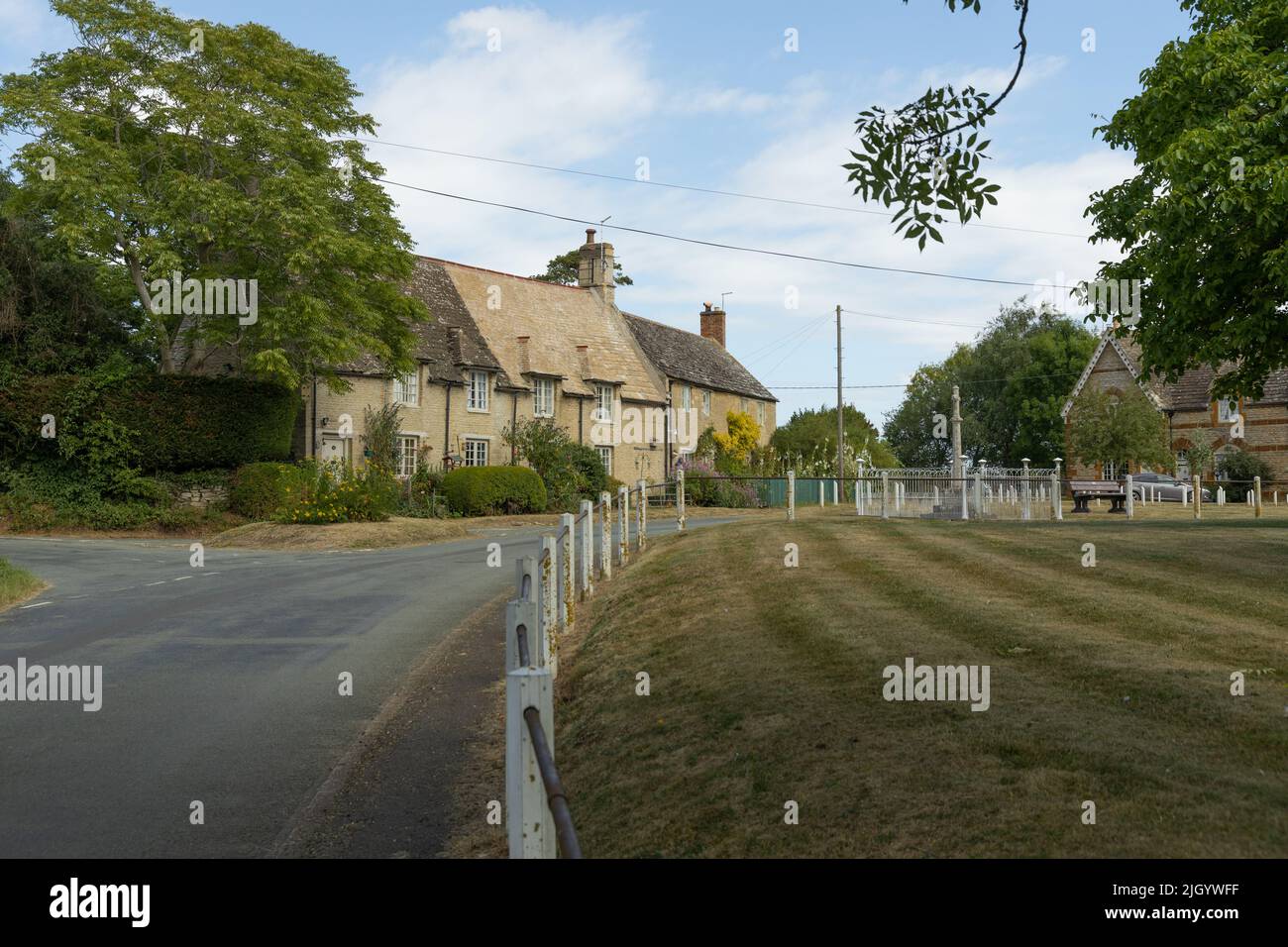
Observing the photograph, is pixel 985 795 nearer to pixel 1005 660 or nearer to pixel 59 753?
pixel 1005 660

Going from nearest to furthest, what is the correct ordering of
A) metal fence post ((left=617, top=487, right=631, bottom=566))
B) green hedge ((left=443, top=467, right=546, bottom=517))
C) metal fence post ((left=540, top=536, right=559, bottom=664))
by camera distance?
metal fence post ((left=540, top=536, right=559, bottom=664)) < metal fence post ((left=617, top=487, right=631, bottom=566)) < green hedge ((left=443, top=467, right=546, bottom=517))

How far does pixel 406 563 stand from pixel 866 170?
647 inches

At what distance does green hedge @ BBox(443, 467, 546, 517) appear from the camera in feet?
119

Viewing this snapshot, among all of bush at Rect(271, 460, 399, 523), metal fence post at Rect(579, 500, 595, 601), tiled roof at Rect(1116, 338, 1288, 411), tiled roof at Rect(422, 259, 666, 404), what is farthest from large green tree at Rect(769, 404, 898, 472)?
metal fence post at Rect(579, 500, 595, 601)

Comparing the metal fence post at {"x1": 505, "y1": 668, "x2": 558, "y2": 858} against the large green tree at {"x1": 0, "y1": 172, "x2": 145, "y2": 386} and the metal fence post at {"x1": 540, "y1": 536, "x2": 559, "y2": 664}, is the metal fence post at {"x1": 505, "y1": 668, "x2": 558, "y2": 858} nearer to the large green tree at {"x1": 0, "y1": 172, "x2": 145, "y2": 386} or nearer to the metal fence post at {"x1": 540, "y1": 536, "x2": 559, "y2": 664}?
the metal fence post at {"x1": 540, "y1": 536, "x2": 559, "y2": 664}

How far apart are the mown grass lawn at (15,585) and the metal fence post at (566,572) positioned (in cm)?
827

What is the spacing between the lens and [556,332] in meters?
48.5

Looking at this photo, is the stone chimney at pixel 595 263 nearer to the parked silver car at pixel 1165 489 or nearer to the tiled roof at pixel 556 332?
the tiled roof at pixel 556 332

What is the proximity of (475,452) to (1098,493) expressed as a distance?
22066mm

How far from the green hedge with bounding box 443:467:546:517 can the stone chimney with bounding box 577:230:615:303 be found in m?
17.7

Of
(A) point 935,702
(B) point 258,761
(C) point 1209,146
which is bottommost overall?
(B) point 258,761
